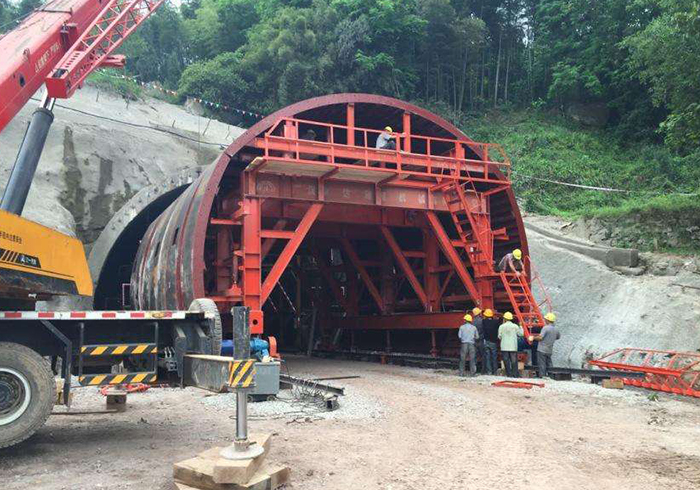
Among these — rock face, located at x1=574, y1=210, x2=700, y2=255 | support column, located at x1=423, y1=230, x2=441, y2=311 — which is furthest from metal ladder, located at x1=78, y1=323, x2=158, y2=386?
rock face, located at x1=574, y1=210, x2=700, y2=255

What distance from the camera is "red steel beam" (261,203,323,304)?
12852mm

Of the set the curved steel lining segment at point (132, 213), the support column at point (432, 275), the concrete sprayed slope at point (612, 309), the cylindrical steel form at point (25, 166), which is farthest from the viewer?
the curved steel lining segment at point (132, 213)

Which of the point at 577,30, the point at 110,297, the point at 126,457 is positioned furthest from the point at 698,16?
the point at 577,30

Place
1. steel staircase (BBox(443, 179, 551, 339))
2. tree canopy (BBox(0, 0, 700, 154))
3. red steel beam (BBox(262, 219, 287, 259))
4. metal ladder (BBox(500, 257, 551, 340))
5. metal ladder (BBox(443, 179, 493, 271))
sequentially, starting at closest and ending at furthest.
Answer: metal ladder (BBox(500, 257, 551, 340))
red steel beam (BBox(262, 219, 287, 259))
steel staircase (BBox(443, 179, 551, 339))
metal ladder (BBox(443, 179, 493, 271))
tree canopy (BBox(0, 0, 700, 154))

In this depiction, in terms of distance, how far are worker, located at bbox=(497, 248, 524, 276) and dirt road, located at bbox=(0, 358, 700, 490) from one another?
4576 mm

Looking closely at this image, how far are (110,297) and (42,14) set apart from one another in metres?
10.6

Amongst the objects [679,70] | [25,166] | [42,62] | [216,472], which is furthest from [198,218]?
[679,70]

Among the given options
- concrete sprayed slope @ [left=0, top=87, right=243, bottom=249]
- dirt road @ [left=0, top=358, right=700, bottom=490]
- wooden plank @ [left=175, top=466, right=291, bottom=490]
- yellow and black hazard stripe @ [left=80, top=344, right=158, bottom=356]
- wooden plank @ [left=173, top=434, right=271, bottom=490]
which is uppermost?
concrete sprayed slope @ [left=0, top=87, right=243, bottom=249]

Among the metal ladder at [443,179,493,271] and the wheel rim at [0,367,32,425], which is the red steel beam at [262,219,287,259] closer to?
the metal ladder at [443,179,493,271]

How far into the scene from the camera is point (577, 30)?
1575 inches

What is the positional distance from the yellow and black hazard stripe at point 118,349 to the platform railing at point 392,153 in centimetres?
658

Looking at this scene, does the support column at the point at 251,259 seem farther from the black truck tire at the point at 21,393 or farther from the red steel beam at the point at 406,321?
the black truck tire at the point at 21,393

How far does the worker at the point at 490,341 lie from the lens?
45.8ft

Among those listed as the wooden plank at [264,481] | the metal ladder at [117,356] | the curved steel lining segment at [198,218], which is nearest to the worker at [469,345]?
the curved steel lining segment at [198,218]
